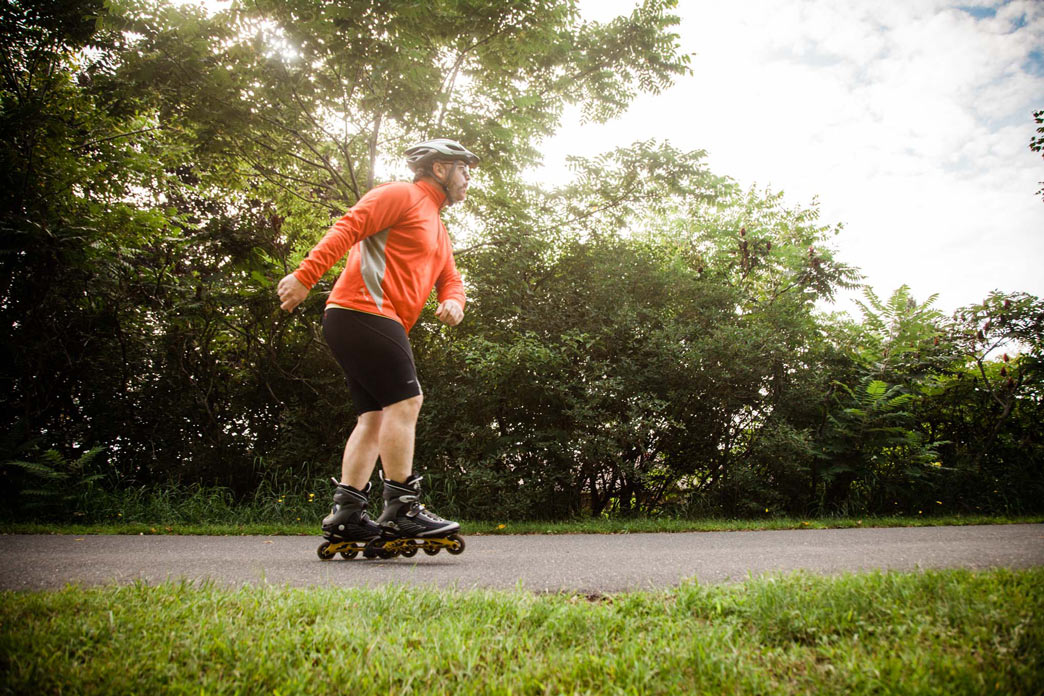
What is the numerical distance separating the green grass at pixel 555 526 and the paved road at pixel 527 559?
33 cm

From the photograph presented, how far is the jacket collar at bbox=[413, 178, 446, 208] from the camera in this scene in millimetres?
3277

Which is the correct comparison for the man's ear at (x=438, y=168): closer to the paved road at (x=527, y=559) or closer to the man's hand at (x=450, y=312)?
the man's hand at (x=450, y=312)

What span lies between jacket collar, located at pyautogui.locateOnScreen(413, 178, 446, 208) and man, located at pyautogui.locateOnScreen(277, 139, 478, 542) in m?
0.06

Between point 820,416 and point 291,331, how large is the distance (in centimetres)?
627

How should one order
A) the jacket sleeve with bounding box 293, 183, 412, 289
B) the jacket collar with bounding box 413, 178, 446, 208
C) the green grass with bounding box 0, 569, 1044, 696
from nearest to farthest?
the green grass with bounding box 0, 569, 1044, 696 → the jacket sleeve with bounding box 293, 183, 412, 289 → the jacket collar with bounding box 413, 178, 446, 208

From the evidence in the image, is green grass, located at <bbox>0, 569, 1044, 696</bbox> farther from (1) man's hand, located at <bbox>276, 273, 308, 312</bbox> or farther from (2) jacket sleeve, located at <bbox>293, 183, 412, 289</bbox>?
(2) jacket sleeve, located at <bbox>293, 183, 412, 289</bbox>

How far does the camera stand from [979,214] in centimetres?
449

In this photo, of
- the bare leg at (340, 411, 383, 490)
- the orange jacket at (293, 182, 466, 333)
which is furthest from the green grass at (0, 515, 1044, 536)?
the orange jacket at (293, 182, 466, 333)

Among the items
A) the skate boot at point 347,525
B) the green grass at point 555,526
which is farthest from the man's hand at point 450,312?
the green grass at point 555,526

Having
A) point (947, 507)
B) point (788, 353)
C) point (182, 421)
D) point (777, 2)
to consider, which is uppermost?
point (777, 2)

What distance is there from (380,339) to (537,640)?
180 cm

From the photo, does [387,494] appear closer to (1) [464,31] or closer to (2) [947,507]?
(1) [464,31]

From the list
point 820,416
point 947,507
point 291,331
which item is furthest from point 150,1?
point 947,507

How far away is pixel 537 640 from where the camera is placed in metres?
1.62
